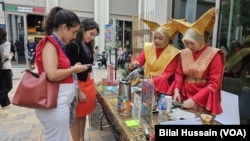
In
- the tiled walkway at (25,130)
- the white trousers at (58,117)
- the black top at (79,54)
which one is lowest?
the tiled walkway at (25,130)

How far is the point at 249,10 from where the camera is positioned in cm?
234

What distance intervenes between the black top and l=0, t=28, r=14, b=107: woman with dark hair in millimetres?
2363

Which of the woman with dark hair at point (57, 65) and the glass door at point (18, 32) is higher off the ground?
the glass door at point (18, 32)

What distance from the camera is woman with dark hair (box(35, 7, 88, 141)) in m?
1.20

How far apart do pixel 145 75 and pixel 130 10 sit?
377 inches

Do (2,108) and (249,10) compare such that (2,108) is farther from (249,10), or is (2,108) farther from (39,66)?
(249,10)

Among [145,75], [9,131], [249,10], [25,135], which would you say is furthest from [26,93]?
[249,10]

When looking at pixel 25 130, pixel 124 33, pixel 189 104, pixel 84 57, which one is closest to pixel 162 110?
pixel 189 104

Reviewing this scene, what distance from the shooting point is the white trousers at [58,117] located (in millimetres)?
1272

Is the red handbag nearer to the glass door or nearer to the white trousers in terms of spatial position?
the white trousers

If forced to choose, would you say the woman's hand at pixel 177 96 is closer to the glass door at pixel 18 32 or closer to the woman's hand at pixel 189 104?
the woman's hand at pixel 189 104

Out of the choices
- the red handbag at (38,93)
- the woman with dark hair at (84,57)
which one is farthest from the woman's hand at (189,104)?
the red handbag at (38,93)

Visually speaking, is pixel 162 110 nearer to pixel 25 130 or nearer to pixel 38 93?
pixel 38 93

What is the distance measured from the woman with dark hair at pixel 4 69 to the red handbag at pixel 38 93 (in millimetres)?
2631
